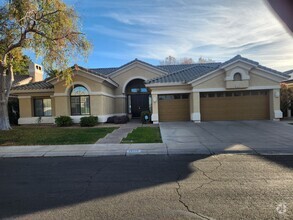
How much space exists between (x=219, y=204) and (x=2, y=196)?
4447 mm

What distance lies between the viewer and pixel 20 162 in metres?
8.80

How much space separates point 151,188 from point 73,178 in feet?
7.30

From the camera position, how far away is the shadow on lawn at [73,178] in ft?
16.8

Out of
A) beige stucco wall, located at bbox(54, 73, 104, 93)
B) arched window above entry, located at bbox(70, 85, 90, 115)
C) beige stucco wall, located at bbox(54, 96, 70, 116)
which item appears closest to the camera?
beige stucco wall, located at bbox(54, 73, 104, 93)

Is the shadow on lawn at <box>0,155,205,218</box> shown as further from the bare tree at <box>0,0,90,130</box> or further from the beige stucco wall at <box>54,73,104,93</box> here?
the beige stucco wall at <box>54,73,104,93</box>

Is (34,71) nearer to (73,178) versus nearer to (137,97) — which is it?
(137,97)

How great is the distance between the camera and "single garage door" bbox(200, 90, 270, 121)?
20.9 m

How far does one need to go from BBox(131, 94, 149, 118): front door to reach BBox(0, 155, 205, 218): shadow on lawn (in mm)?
19401

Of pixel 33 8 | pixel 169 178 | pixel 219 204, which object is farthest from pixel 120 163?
pixel 33 8

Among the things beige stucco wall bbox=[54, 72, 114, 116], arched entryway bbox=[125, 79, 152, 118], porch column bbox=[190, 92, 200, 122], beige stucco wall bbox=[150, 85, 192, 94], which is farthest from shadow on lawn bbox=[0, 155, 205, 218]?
arched entryway bbox=[125, 79, 152, 118]

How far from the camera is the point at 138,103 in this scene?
2842cm

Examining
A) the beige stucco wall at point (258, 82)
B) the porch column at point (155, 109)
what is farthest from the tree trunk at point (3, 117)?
the beige stucco wall at point (258, 82)

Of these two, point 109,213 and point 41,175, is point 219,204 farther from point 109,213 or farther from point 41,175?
point 41,175

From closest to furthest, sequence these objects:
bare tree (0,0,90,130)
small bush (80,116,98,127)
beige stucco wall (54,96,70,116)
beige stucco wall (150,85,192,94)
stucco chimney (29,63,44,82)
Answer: bare tree (0,0,90,130) < small bush (80,116,98,127) < beige stucco wall (54,96,70,116) < beige stucco wall (150,85,192,94) < stucco chimney (29,63,44,82)
